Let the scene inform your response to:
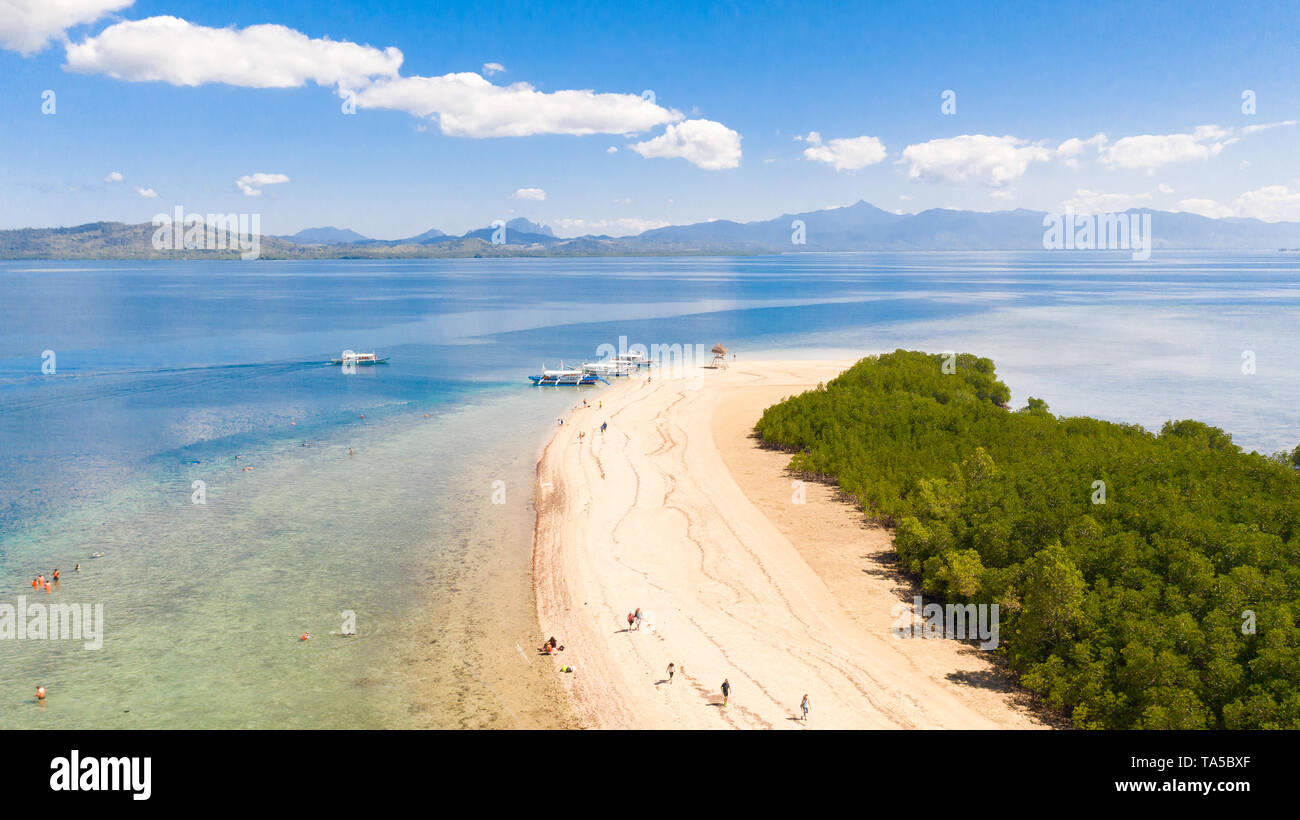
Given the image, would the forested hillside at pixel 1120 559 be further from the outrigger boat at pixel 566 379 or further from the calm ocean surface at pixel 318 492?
the outrigger boat at pixel 566 379

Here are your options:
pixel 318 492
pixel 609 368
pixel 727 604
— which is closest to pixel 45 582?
pixel 318 492

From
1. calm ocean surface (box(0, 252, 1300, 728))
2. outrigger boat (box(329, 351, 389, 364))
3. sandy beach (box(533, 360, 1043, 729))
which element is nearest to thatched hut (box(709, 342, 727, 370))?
calm ocean surface (box(0, 252, 1300, 728))

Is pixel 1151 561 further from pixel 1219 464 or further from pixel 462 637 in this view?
pixel 462 637

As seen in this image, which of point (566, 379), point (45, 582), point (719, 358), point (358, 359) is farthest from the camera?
point (719, 358)

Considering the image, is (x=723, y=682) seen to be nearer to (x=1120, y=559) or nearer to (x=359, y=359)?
(x=1120, y=559)
